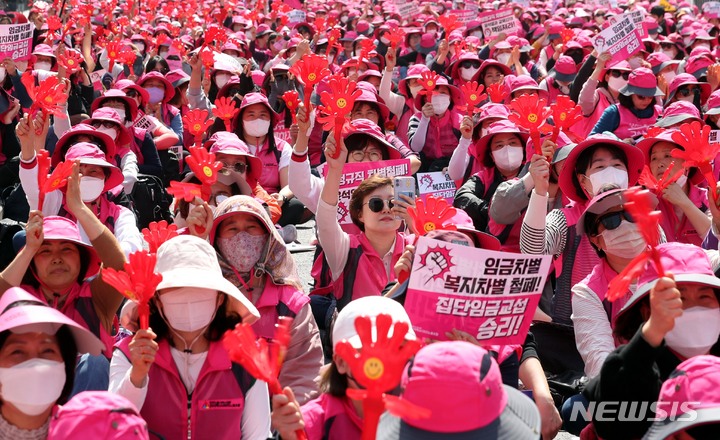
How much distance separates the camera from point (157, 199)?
24.2ft

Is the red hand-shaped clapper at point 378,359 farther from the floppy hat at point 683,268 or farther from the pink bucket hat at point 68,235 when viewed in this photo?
the pink bucket hat at point 68,235

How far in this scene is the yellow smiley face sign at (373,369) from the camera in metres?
2.38

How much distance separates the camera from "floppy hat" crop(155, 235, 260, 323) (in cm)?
336

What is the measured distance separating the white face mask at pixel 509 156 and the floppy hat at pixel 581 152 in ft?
4.19

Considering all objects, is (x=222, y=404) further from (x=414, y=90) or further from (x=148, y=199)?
(x=414, y=90)

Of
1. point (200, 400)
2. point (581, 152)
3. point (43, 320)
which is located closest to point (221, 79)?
point (581, 152)

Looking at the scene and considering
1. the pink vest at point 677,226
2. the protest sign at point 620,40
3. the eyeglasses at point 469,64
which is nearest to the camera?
the pink vest at point 677,226

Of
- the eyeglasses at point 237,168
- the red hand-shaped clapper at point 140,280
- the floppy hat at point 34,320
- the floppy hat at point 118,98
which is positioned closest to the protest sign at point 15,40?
the floppy hat at point 118,98

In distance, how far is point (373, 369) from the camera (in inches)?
93.6

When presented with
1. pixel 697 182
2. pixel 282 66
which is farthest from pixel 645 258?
pixel 282 66

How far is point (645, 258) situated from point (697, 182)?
2.89 meters

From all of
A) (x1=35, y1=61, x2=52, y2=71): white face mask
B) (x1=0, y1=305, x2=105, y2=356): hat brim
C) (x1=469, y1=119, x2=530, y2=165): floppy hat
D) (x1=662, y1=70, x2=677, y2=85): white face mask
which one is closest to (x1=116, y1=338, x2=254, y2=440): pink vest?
(x1=0, y1=305, x2=105, y2=356): hat brim

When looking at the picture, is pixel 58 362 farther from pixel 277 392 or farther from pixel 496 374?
pixel 496 374

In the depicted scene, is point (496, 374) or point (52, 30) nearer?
point (496, 374)
